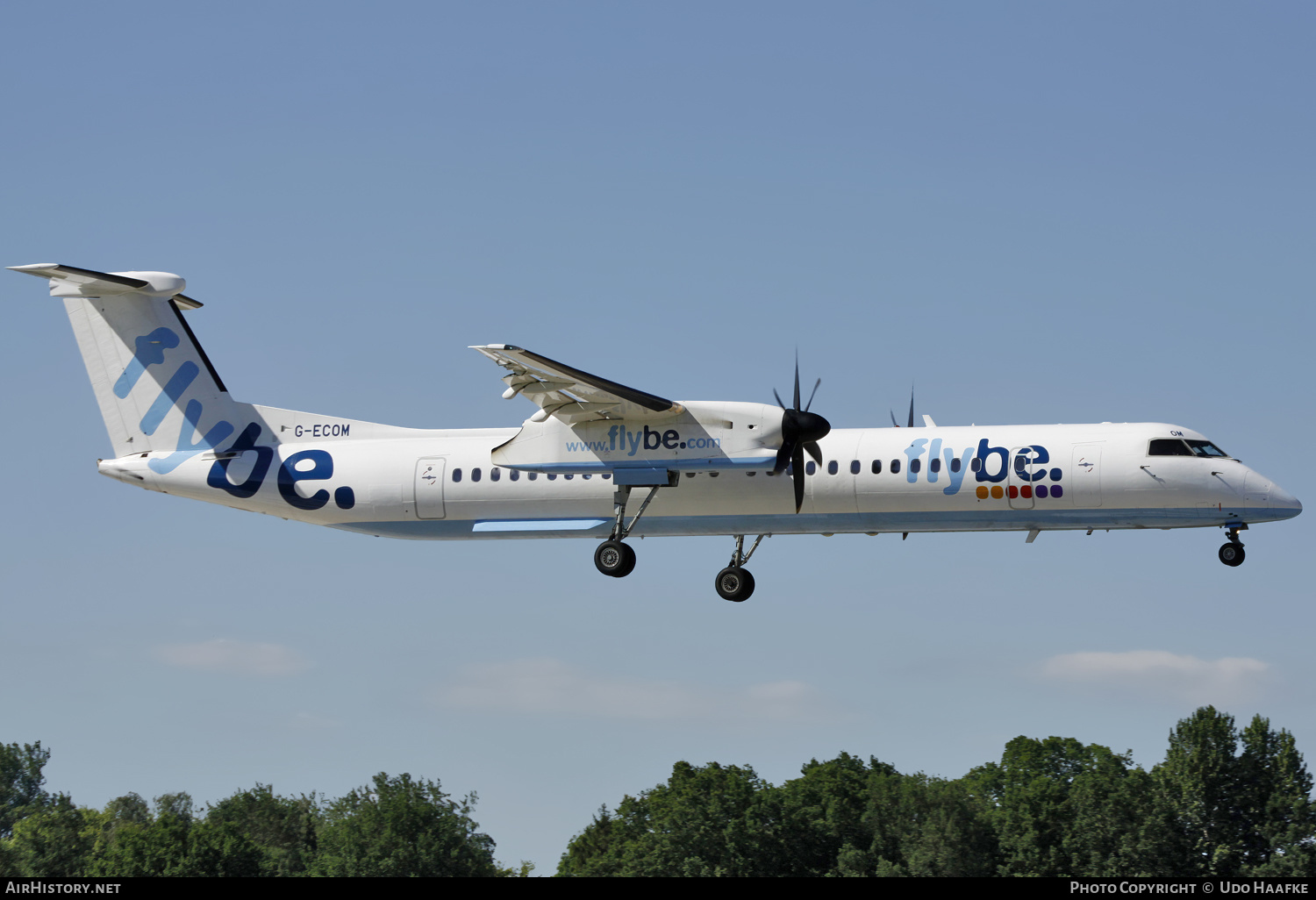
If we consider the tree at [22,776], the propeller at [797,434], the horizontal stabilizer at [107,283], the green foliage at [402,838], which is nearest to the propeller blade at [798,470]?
the propeller at [797,434]

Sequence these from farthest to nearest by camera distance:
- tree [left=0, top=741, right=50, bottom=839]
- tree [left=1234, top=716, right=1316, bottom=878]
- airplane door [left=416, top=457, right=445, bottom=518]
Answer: tree [left=0, top=741, right=50, bottom=839]
tree [left=1234, top=716, right=1316, bottom=878]
airplane door [left=416, top=457, right=445, bottom=518]

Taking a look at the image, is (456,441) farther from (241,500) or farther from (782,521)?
(782,521)

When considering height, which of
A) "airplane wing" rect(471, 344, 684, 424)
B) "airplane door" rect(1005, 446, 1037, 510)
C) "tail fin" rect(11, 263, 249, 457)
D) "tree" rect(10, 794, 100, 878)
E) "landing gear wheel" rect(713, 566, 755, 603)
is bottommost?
"tree" rect(10, 794, 100, 878)

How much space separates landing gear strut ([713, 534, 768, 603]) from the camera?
2953 centimetres

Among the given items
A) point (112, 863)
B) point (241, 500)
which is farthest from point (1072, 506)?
point (112, 863)

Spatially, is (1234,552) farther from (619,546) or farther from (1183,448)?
(619,546)

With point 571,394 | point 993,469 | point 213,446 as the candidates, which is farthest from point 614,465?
point 213,446

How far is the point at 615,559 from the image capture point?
27719mm

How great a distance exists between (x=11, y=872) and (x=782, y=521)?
61.7 m

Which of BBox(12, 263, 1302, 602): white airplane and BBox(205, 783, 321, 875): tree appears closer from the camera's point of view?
BBox(12, 263, 1302, 602): white airplane

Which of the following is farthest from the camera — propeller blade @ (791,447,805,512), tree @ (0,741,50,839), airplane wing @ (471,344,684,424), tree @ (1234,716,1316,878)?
tree @ (0,741,50,839)

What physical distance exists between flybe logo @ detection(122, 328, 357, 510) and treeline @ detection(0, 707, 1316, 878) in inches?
1557

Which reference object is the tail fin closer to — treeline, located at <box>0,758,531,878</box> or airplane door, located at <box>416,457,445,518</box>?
airplane door, located at <box>416,457,445,518</box>

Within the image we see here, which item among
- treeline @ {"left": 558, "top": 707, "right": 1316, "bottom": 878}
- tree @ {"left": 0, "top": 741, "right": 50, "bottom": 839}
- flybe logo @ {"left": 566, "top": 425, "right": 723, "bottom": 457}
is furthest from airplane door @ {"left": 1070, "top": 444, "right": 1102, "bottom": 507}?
tree @ {"left": 0, "top": 741, "right": 50, "bottom": 839}
